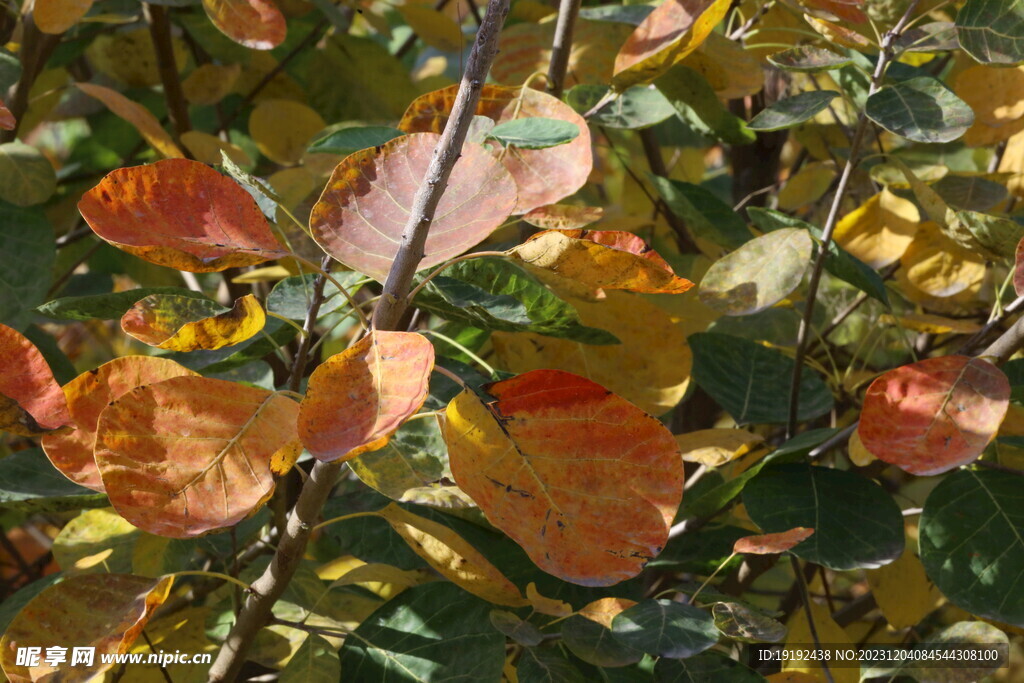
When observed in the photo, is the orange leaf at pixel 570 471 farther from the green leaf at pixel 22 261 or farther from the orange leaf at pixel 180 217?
the green leaf at pixel 22 261

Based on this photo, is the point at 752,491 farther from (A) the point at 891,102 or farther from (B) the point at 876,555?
→ (A) the point at 891,102

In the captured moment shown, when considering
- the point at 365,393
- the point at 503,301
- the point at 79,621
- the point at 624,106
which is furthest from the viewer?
the point at 624,106

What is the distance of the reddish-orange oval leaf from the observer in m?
0.58

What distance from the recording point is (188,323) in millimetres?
532

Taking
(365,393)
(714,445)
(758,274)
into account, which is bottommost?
(714,445)

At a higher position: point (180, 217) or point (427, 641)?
point (180, 217)

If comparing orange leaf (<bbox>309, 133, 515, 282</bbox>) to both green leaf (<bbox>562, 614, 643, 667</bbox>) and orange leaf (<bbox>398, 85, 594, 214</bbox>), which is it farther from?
green leaf (<bbox>562, 614, 643, 667</bbox>)

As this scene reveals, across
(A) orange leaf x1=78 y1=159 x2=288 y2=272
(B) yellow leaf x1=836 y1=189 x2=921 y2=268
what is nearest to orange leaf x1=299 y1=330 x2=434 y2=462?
(A) orange leaf x1=78 y1=159 x2=288 y2=272

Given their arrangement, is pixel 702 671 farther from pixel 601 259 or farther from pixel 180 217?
pixel 180 217

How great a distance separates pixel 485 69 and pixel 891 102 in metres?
0.44

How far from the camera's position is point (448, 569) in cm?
62

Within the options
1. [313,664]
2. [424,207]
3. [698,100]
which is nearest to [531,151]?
[424,207]

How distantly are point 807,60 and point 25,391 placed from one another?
2.13 ft

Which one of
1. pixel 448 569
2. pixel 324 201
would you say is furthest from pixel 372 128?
pixel 448 569
